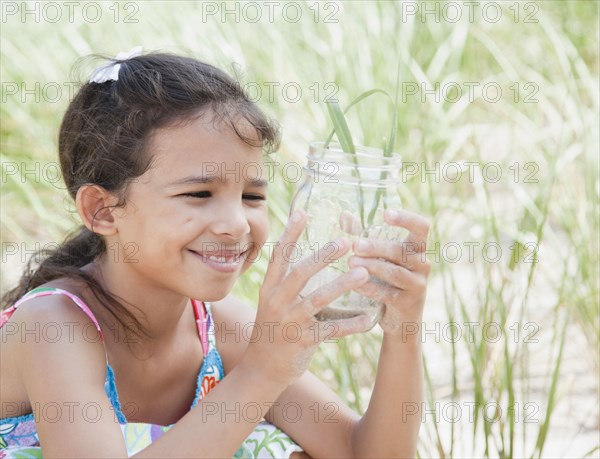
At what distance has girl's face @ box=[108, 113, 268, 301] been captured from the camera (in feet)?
5.11

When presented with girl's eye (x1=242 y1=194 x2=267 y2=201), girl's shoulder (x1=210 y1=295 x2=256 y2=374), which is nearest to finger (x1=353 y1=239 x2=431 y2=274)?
girl's eye (x1=242 y1=194 x2=267 y2=201)

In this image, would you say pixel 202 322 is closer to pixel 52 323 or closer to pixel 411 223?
pixel 52 323

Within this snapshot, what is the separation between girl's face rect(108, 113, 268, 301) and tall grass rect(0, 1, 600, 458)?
76 centimetres

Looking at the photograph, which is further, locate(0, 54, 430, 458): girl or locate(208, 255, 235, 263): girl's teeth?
locate(208, 255, 235, 263): girl's teeth

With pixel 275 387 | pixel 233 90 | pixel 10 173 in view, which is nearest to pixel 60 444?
pixel 275 387

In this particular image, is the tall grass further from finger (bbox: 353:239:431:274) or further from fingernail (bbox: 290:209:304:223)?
fingernail (bbox: 290:209:304:223)

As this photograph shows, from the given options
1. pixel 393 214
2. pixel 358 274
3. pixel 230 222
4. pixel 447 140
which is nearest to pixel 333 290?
pixel 358 274

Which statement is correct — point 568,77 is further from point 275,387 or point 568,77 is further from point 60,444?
point 60,444

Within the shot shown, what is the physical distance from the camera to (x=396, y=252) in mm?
1364

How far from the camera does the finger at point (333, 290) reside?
1.30 metres

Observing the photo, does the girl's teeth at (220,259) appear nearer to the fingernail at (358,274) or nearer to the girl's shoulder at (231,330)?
the fingernail at (358,274)

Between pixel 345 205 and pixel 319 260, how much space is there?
115 mm

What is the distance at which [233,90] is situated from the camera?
1.75m

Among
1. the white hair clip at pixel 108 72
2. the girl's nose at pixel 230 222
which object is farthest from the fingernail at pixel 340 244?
the white hair clip at pixel 108 72
